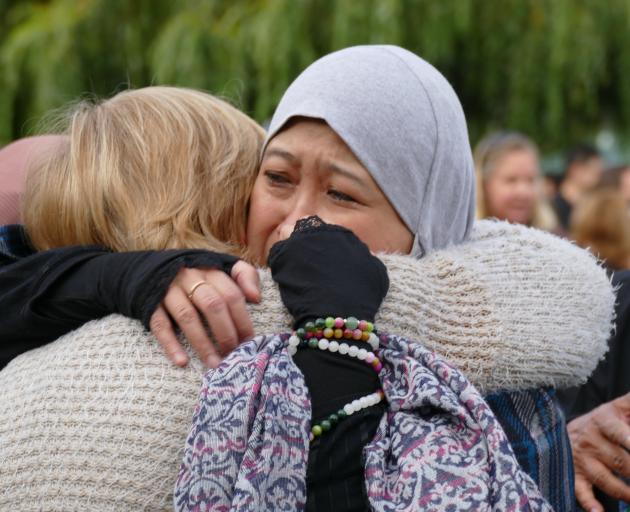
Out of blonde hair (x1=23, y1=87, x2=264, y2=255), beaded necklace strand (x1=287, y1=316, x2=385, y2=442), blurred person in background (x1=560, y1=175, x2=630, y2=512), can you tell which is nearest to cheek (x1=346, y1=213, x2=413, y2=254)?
blonde hair (x1=23, y1=87, x2=264, y2=255)

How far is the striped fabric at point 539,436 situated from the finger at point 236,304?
1.38 feet

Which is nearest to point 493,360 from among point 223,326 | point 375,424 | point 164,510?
point 375,424

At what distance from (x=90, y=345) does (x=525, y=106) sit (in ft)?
20.0

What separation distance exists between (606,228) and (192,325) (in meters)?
3.73

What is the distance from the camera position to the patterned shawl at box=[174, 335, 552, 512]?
4.59 feet

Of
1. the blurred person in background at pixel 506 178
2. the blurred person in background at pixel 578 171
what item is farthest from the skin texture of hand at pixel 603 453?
the blurred person in background at pixel 578 171

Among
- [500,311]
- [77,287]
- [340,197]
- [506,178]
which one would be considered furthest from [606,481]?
[506,178]

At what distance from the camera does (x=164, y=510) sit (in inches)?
58.7

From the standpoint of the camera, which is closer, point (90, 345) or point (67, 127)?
Answer: point (90, 345)

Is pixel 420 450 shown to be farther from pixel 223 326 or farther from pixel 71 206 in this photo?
pixel 71 206

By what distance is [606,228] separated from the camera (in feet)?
16.2

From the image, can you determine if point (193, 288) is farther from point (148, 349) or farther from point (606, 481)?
point (606, 481)

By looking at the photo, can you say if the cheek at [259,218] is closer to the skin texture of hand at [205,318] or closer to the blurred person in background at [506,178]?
the skin texture of hand at [205,318]

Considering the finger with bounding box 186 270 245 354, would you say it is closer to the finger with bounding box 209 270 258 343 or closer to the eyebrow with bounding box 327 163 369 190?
the finger with bounding box 209 270 258 343
